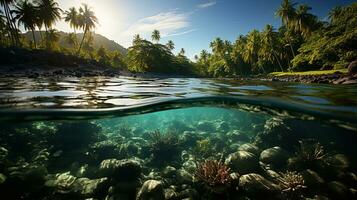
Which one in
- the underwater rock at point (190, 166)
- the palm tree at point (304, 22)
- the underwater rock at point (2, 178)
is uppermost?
the palm tree at point (304, 22)

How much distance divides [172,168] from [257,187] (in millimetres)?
3139

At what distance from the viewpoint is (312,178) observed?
741cm

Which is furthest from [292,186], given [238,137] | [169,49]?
[169,49]

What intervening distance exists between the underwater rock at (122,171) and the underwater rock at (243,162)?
3.57 metres

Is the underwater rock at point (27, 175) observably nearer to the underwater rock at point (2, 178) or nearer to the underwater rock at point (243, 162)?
the underwater rock at point (2, 178)

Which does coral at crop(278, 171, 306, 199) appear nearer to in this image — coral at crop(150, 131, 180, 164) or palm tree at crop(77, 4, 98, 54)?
coral at crop(150, 131, 180, 164)

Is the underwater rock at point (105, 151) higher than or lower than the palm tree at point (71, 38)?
lower

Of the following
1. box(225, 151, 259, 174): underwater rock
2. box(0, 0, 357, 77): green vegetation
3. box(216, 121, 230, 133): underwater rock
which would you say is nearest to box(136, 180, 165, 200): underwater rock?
box(225, 151, 259, 174): underwater rock

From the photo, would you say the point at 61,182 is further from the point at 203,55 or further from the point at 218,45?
the point at 203,55

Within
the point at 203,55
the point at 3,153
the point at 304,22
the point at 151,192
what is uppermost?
the point at 304,22

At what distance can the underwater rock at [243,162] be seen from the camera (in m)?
8.03

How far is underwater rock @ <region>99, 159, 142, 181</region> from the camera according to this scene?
25.2 feet

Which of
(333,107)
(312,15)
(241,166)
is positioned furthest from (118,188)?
(312,15)

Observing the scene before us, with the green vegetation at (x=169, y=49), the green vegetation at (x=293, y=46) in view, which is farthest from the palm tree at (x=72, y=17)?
the green vegetation at (x=293, y=46)
